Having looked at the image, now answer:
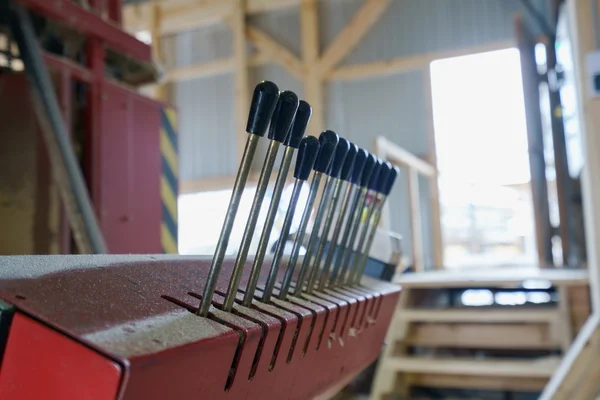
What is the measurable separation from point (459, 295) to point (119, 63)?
97.0 inches

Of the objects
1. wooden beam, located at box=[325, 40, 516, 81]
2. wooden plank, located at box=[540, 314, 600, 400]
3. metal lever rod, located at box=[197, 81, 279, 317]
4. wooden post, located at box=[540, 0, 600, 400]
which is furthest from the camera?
wooden beam, located at box=[325, 40, 516, 81]

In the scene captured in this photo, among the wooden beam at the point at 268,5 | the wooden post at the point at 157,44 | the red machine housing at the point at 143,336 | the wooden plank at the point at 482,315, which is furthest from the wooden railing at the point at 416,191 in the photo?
the wooden post at the point at 157,44

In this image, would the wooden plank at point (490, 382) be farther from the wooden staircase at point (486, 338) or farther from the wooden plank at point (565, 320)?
the wooden plank at point (565, 320)

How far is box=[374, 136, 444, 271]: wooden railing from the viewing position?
352 cm

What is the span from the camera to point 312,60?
5.50 meters

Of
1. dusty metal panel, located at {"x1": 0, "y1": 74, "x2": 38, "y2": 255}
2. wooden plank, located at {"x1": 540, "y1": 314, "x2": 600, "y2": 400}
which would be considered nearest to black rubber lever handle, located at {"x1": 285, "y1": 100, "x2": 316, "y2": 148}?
dusty metal panel, located at {"x1": 0, "y1": 74, "x2": 38, "y2": 255}

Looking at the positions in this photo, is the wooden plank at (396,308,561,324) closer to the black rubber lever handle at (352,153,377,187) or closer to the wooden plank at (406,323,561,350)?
the wooden plank at (406,323,561,350)

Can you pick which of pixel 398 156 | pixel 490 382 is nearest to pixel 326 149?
pixel 490 382

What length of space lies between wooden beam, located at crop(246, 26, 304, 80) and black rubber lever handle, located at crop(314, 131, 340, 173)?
16.1 ft

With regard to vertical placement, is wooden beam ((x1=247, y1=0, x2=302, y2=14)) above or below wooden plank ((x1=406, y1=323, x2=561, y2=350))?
above

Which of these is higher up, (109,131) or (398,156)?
(398,156)

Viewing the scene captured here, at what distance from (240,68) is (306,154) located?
5.23 metres

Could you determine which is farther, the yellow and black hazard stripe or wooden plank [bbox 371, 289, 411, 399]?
wooden plank [bbox 371, 289, 411, 399]

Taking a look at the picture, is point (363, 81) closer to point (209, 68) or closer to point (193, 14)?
point (209, 68)
